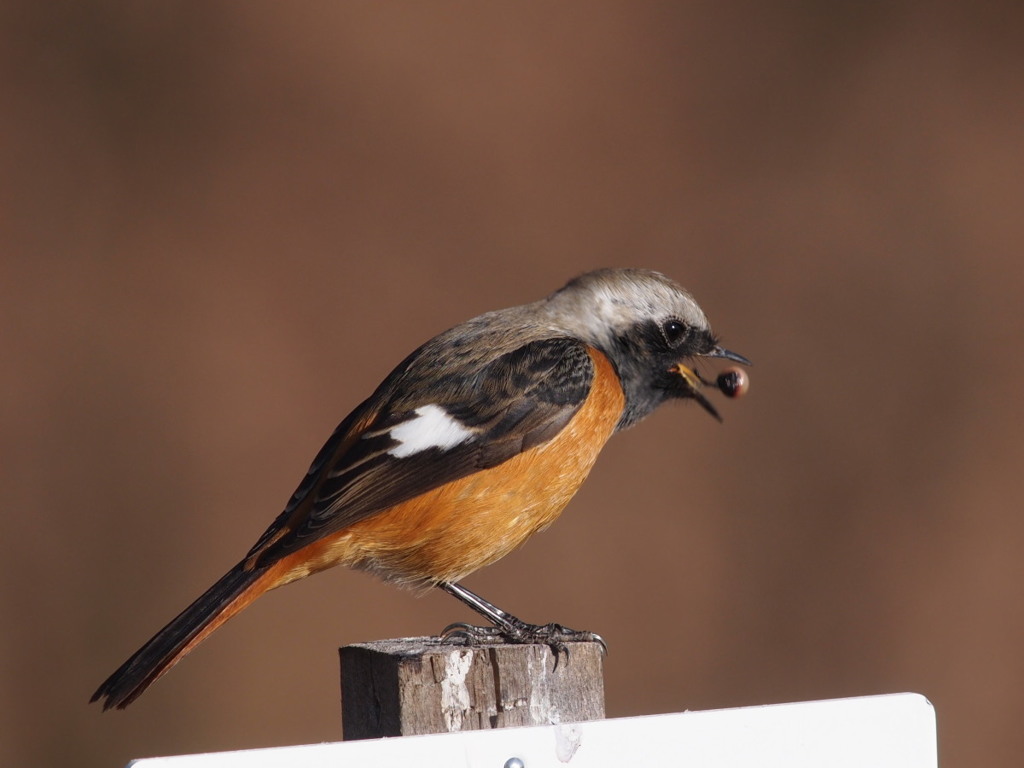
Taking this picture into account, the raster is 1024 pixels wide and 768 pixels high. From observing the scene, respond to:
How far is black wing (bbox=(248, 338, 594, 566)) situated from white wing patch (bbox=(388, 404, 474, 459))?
1 cm

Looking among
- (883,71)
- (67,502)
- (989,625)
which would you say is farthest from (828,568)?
(67,502)

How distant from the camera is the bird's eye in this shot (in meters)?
4.56

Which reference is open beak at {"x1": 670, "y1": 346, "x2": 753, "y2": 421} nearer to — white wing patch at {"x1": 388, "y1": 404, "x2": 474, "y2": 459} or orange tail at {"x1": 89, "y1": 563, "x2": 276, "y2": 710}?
white wing patch at {"x1": 388, "y1": 404, "x2": 474, "y2": 459}

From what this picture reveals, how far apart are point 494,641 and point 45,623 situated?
4.20m

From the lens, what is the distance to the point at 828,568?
25.5 ft

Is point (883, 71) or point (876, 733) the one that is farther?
point (883, 71)

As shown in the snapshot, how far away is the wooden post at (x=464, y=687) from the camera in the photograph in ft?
9.72

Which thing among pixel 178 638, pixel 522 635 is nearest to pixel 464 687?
pixel 522 635

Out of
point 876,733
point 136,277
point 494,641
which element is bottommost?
point 876,733

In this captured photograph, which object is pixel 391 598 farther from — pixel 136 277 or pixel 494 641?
pixel 494 641

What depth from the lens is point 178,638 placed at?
11.2 ft

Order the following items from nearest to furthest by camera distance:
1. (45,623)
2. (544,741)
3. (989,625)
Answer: (544,741) < (45,623) < (989,625)

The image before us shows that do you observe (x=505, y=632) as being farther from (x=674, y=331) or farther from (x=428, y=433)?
(x=674, y=331)

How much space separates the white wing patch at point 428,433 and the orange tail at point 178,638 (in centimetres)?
55
